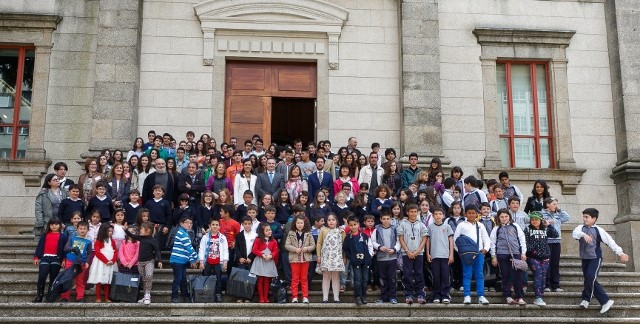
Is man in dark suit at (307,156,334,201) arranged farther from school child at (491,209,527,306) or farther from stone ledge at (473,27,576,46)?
stone ledge at (473,27,576,46)

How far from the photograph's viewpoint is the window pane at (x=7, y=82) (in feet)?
52.7

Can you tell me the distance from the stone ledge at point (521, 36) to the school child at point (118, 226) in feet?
31.3

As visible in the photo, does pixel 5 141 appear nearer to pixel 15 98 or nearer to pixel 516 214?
pixel 15 98

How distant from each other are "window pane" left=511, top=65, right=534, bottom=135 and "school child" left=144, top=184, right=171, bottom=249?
883 centimetres

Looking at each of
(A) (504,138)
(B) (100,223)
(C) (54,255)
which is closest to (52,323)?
(C) (54,255)

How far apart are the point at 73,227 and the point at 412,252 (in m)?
5.55

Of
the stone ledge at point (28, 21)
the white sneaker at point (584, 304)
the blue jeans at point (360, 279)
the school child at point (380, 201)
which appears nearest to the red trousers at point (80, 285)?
the blue jeans at point (360, 279)

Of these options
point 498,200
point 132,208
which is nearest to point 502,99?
point 498,200

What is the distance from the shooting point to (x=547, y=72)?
17.2m

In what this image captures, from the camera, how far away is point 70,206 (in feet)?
39.7

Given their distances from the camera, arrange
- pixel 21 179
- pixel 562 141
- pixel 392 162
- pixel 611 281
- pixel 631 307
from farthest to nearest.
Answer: pixel 562 141 → pixel 21 179 → pixel 392 162 → pixel 611 281 → pixel 631 307

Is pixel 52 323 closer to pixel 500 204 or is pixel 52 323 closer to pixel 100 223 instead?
pixel 100 223

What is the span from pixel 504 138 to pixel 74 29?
1032 centimetres

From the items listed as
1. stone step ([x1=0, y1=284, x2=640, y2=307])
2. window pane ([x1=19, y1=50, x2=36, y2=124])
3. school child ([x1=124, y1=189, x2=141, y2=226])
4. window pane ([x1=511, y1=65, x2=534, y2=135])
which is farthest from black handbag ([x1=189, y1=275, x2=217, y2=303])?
window pane ([x1=511, y1=65, x2=534, y2=135])
